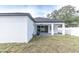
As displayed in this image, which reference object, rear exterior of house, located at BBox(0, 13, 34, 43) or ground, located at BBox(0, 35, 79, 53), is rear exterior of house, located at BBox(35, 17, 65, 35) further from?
rear exterior of house, located at BBox(0, 13, 34, 43)

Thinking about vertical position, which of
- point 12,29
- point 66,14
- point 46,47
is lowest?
point 46,47

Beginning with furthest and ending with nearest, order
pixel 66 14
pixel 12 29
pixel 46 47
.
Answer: pixel 12 29 < pixel 46 47 < pixel 66 14

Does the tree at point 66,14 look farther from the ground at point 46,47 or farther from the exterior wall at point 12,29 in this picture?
the exterior wall at point 12,29

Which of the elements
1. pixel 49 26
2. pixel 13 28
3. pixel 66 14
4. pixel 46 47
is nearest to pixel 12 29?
pixel 13 28

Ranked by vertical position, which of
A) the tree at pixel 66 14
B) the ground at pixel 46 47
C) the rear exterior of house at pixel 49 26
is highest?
the tree at pixel 66 14

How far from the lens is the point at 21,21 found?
5297 mm

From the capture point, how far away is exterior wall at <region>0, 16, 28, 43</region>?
475cm

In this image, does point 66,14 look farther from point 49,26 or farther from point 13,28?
point 49,26

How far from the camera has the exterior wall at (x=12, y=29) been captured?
15.6 feet

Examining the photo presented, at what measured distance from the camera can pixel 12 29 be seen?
476 centimetres

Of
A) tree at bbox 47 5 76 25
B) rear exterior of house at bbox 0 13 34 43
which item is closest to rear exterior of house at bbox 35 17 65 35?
tree at bbox 47 5 76 25

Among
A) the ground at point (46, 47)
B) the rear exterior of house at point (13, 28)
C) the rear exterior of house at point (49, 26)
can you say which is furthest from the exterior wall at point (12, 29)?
the rear exterior of house at point (49, 26)
